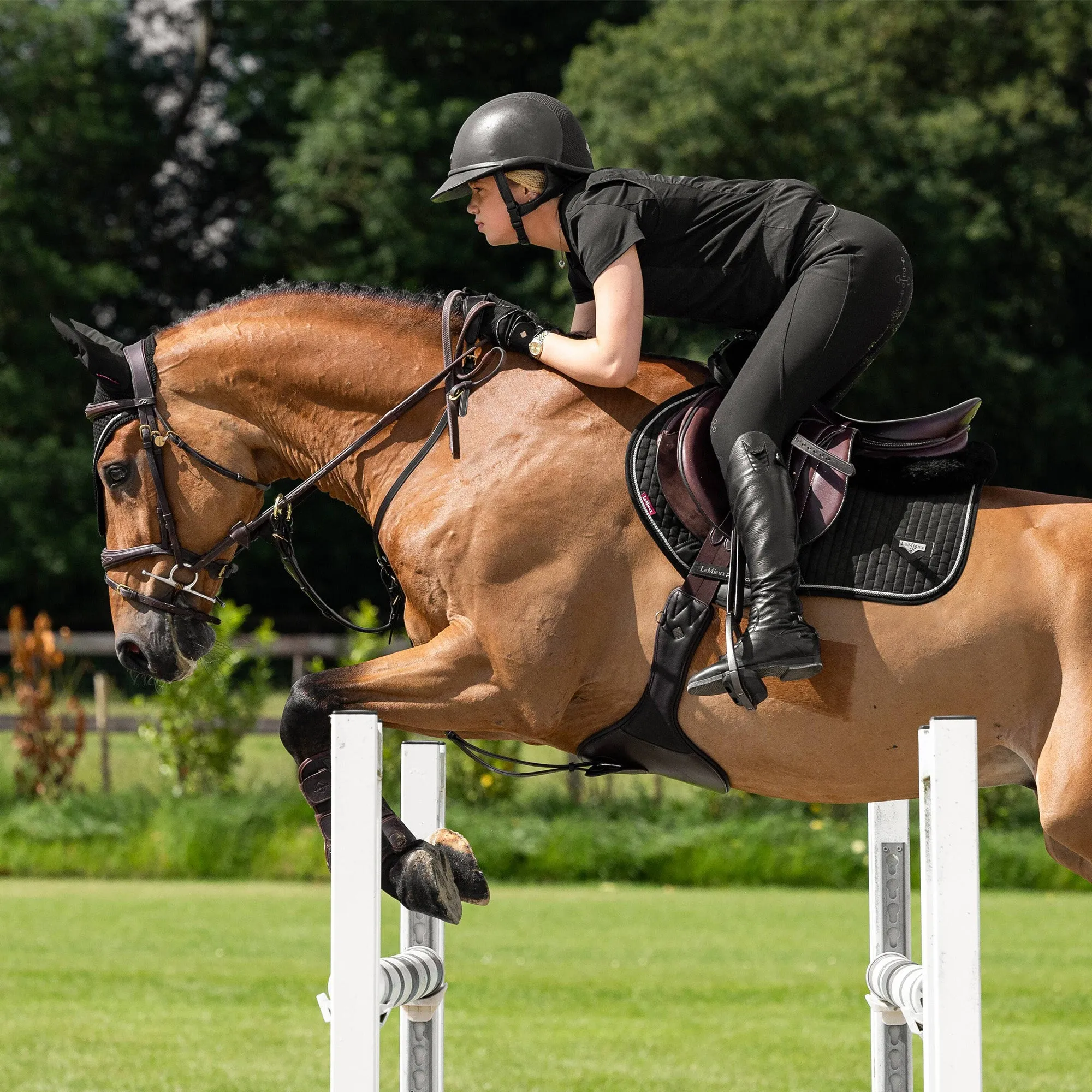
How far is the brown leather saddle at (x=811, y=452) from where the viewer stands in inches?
135

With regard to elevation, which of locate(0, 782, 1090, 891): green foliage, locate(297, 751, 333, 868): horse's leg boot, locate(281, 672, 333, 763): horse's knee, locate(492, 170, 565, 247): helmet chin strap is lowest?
locate(0, 782, 1090, 891): green foliage

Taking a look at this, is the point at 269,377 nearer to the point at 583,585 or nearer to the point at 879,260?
the point at 583,585

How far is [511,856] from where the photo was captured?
12.3m

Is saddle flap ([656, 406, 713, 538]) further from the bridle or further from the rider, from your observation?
the bridle

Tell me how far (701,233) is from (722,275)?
116 millimetres

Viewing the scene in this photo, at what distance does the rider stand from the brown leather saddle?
2.7 inches

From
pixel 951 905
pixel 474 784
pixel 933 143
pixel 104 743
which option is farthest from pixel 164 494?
pixel 933 143

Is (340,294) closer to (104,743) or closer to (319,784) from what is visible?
(319,784)

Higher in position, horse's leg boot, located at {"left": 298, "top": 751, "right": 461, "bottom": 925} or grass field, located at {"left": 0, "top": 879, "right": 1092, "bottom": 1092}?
horse's leg boot, located at {"left": 298, "top": 751, "right": 461, "bottom": 925}

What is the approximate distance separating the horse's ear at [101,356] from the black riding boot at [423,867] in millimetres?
1166

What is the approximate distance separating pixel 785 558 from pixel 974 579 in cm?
46

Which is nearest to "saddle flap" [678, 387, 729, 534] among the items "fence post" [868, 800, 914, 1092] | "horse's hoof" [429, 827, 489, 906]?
"horse's hoof" [429, 827, 489, 906]

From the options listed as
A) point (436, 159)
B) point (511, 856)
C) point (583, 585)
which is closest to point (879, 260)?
point (583, 585)

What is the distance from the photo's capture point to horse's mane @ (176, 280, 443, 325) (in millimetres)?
3861
